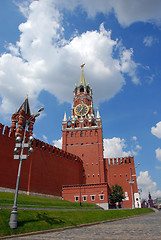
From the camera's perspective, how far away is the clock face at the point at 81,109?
58.0 metres

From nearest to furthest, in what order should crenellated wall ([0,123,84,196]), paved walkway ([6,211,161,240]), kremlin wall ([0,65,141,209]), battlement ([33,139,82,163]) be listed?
paved walkway ([6,211,161,240]), crenellated wall ([0,123,84,196]), kremlin wall ([0,65,141,209]), battlement ([33,139,82,163])

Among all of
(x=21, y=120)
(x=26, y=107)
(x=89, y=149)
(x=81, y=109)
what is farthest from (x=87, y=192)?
(x=81, y=109)

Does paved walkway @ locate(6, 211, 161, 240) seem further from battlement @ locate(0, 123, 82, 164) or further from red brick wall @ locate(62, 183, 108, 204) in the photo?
red brick wall @ locate(62, 183, 108, 204)

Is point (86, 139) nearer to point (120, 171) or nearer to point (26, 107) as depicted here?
point (120, 171)

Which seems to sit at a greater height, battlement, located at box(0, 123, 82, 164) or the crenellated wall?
battlement, located at box(0, 123, 82, 164)

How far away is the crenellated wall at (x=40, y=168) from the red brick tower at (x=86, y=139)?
3309mm

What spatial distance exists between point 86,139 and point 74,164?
9.11m

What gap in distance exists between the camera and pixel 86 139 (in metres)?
51.5

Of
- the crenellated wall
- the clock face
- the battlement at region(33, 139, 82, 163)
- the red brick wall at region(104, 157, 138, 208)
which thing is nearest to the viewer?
the crenellated wall

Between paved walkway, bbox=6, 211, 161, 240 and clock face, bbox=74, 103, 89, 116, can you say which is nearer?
paved walkway, bbox=6, 211, 161, 240

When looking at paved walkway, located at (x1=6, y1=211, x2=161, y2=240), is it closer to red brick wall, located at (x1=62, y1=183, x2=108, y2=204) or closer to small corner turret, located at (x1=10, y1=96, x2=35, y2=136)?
small corner turret, located at (x1=10, y1=96, x2=35, y2=136)

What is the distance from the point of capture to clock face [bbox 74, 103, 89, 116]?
5797 centimetres

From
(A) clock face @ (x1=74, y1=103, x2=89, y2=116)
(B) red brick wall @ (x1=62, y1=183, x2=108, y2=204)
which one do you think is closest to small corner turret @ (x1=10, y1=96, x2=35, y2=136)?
(B) red brick wall @ (x1=62, y1=183, x2=108, y2=204)

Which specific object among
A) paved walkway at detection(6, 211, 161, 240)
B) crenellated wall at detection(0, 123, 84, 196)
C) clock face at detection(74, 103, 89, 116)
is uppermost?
clock face at detection(74, 103, 89, 116)
